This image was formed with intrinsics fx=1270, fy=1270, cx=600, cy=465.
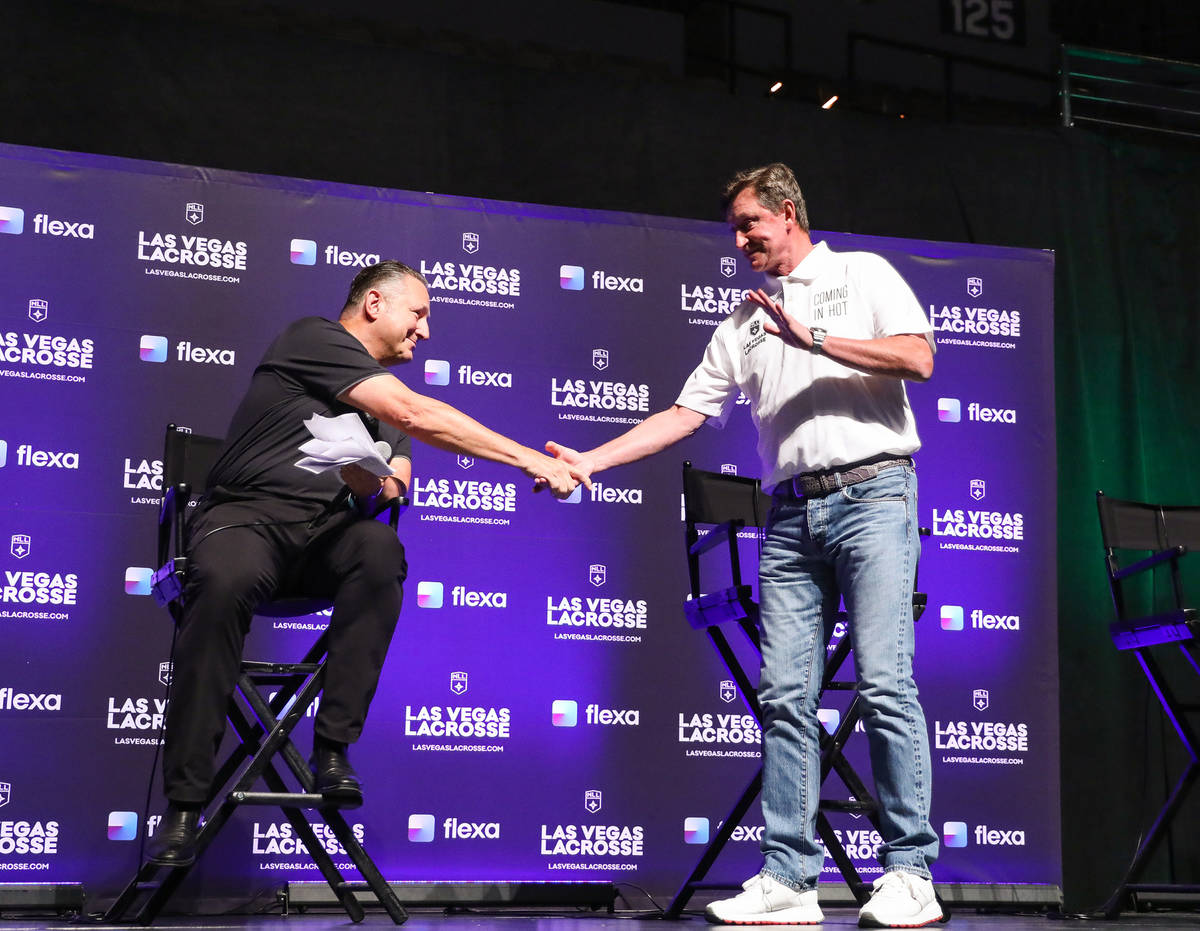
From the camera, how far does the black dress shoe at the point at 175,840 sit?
263 centimetres

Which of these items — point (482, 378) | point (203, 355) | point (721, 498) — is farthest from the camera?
point (482, 378)

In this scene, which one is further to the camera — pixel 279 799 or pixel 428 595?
pixel 428 595

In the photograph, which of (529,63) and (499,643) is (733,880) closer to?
(499,643)

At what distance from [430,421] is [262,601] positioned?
572mm

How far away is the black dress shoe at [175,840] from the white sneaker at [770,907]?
3.70ft

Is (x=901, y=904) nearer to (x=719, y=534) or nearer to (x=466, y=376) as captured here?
(x=719, y=534)

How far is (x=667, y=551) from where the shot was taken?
172 inches

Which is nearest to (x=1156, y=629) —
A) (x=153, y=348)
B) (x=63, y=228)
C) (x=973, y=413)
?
(x=973, y=413)

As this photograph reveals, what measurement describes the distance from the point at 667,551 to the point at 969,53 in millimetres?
2954

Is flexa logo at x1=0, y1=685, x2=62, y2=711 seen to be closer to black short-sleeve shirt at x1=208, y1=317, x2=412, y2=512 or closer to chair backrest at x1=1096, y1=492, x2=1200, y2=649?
black short-sleeve shirt at x1=208, y1=317, x2=412, y2=512

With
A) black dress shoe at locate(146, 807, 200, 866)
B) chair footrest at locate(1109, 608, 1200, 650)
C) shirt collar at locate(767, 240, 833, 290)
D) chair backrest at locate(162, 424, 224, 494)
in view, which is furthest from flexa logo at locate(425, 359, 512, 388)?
chair footrest at locate(1109, 608, 1200, 650)

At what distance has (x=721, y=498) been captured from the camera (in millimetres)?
3871

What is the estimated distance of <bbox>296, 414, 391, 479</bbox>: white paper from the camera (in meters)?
2.80

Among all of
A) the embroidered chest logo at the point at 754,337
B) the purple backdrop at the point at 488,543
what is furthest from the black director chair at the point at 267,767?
the embroidered chest logo at the point at 754,337
